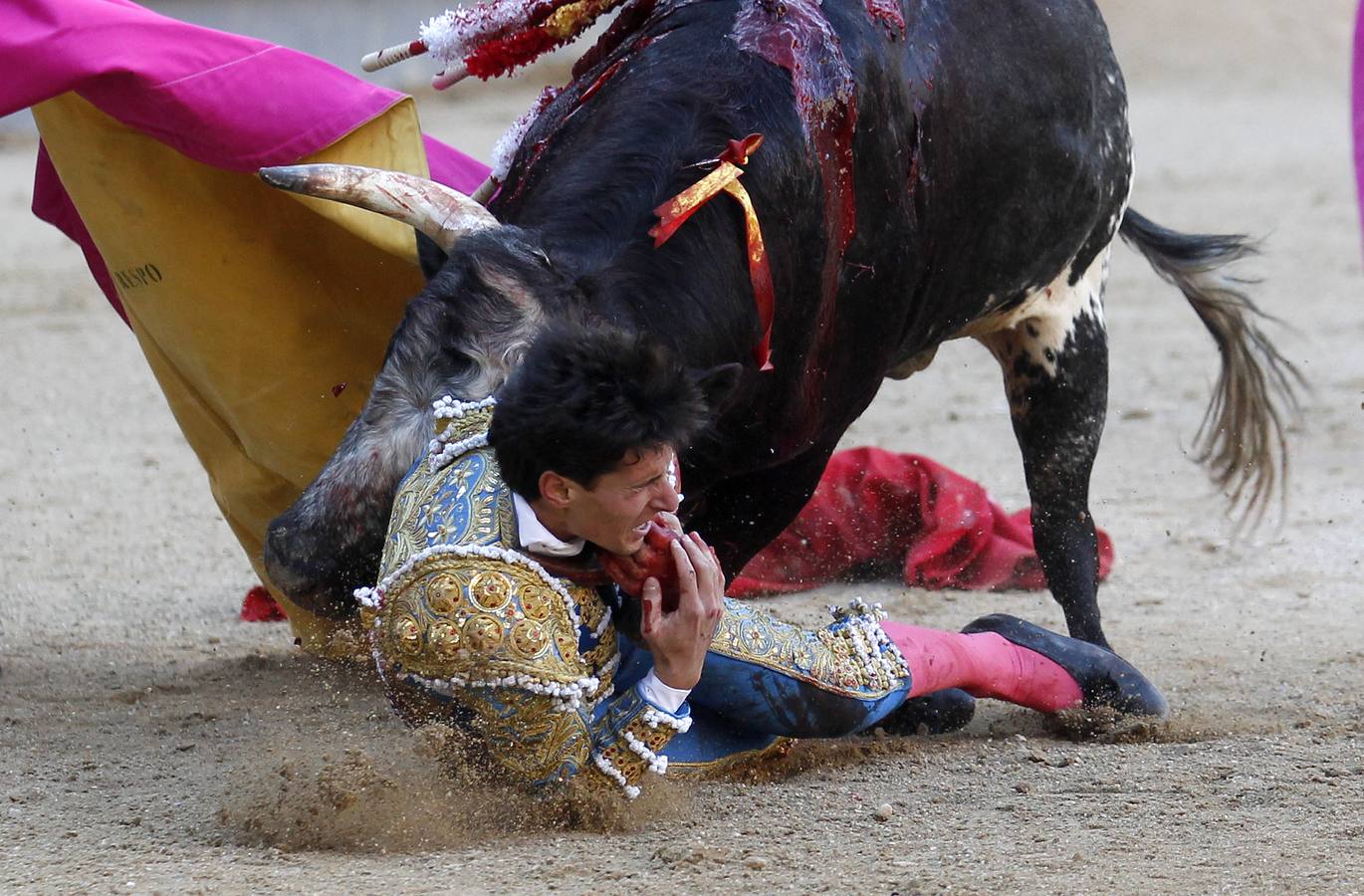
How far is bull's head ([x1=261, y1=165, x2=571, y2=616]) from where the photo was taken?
2561 mm

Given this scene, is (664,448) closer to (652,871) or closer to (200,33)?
(652,871)

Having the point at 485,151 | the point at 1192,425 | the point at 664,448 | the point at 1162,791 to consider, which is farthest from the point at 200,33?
the point at 485,151

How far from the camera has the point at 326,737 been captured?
323 cm

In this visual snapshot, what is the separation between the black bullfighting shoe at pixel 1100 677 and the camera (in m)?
3.28

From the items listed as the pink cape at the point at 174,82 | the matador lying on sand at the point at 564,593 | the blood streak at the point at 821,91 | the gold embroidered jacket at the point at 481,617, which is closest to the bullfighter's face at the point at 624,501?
the matador lying on sand at the point at 564,593

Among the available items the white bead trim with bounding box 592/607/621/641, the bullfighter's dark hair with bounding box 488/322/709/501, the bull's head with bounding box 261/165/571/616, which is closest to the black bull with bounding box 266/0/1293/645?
the bull's head with bounding box 261/165/571/616

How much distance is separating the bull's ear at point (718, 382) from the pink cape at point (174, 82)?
1182 mm

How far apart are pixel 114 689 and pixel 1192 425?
3664 millimetres

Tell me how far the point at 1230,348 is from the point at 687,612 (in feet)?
7.96

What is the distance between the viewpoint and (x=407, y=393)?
2592 millimetres

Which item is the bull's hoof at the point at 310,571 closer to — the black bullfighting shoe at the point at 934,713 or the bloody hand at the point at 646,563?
the bloody hand at the point at 646,563

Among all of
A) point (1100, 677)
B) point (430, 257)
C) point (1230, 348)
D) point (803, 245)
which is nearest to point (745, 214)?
point (803, 245)

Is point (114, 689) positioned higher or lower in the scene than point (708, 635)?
lower

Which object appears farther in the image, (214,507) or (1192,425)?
(1192,425)
